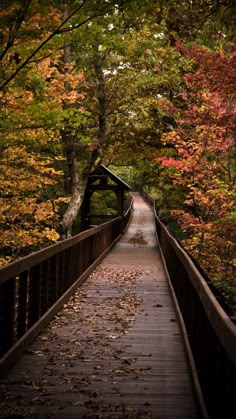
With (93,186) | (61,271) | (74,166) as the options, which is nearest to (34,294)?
(61,271)

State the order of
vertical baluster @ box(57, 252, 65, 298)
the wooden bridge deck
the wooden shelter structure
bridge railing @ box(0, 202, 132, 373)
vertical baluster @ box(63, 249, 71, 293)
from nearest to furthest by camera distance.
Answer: the wooden bridge deck, bridge railing @ box(0, 202, 132, 373), vertical baluster @ box(57, 252, 65, 298), vertical baluster @ box(63, 249, 71, 293), the wooden shelter structure

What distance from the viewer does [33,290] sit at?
711cm

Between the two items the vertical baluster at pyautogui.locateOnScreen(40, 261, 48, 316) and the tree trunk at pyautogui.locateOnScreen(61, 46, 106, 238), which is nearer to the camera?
the vertical baluster at pyautogui.locateOnScreen(40, 261, 48, 316)

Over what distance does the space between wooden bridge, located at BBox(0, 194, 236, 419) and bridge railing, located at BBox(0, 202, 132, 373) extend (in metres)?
0.02

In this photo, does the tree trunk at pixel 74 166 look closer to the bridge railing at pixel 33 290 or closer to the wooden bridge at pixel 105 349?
the bridge railing at pixel 33 290

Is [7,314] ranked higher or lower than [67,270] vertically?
higher

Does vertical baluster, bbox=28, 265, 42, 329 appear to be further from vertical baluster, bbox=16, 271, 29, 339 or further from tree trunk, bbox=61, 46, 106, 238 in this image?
tree trunk, bbox=61, 46, 106, 238

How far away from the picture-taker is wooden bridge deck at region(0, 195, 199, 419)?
15.3 feet

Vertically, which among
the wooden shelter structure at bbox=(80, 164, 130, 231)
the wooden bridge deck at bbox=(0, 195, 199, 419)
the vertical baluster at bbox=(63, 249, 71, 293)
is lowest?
the wooden bridge deck at bbox=(0, 195, 199, 419)

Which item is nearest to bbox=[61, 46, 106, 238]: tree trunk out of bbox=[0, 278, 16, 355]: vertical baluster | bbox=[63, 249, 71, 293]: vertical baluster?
bbox=[63, 249, 71, 293]: vertical baluster

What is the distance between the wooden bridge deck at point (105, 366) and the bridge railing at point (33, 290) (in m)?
0.20

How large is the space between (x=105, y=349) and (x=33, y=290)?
1.30 m

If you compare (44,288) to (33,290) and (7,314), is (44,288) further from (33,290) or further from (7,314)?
(7,314)

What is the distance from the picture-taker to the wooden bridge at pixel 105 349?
4398mm
